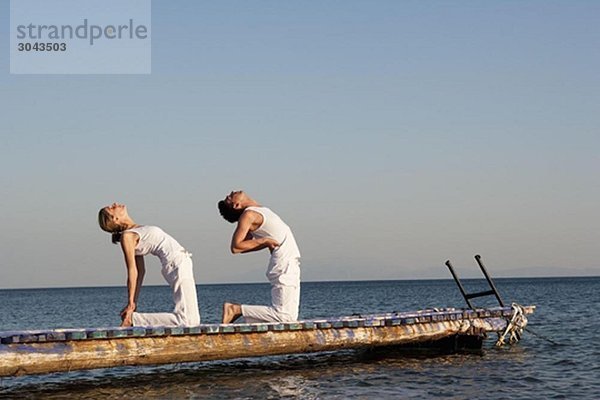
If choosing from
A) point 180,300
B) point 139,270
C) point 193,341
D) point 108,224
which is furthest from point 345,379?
point 108,224

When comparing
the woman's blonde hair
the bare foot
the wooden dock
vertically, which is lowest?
the wooden dock

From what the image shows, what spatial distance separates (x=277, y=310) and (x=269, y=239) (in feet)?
5.77

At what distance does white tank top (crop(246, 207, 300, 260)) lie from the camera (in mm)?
11586

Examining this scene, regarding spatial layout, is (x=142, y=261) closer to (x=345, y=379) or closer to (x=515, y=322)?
(x=345, y=379)

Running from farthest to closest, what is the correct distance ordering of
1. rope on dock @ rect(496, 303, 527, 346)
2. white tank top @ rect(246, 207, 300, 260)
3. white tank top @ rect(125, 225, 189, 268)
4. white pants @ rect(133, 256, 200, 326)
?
1. rope on dock @ rect(496, 303, 527, 346)
2. white tank top @ rect(246, 207, 300, 260)
3. white pants @ rect(133, 256, 200, 326)
4. white tank top @ rect(125, 225, 189, 268)

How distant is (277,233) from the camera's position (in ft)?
38.4

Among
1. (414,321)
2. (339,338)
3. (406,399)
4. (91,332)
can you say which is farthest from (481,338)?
(91,332)

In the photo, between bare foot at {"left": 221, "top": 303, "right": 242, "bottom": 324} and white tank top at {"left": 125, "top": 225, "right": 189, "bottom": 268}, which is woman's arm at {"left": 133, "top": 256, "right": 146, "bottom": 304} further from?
bare foot at {"left": 221, "top": 303, "right": 242, "bottom": 324}

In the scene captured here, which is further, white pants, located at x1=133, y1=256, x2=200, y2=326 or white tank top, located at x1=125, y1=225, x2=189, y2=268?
white pants, located at x1=133, y1=256, x2=200, y2=326

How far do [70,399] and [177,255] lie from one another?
124 inches

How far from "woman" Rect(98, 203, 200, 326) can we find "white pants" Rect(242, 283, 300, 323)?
101cm

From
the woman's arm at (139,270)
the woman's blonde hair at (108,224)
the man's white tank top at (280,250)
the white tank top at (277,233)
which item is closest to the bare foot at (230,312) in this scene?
the man's white tank top at (280,250)

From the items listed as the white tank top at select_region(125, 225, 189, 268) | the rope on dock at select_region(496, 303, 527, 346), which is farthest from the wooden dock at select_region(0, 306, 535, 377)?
the rope on dock at select_region(496, 303, 527, 346)

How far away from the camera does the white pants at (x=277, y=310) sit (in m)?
12.6
